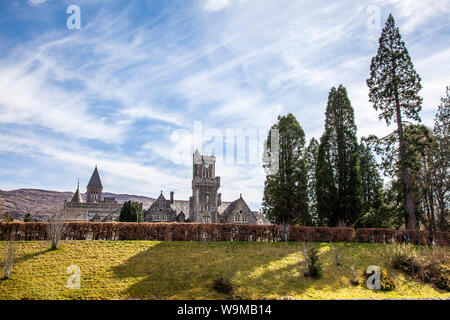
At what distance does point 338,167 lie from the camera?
3147 cm

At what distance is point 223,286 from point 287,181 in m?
15.2

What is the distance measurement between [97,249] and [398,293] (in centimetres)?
1768

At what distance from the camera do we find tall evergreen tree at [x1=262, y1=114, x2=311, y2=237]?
88.1 feet

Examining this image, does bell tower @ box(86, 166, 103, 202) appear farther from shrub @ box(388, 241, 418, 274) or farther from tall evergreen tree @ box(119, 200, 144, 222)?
shrub @ box(388, 241, 418, 274)

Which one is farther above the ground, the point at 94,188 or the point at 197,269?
the point at 94,188

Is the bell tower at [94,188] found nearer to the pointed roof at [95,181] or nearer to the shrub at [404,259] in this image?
the pointed roof at [95,181]

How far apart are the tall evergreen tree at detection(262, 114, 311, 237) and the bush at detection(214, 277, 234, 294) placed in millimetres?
12545

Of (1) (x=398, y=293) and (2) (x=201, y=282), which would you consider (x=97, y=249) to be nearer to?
(2) (x=201, y=282)

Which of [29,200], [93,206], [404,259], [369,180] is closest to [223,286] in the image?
[404,259]

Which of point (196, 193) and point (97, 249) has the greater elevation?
point (196, 193)

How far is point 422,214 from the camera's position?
34.5 metres

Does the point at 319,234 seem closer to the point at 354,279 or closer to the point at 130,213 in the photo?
the point at 354,279
